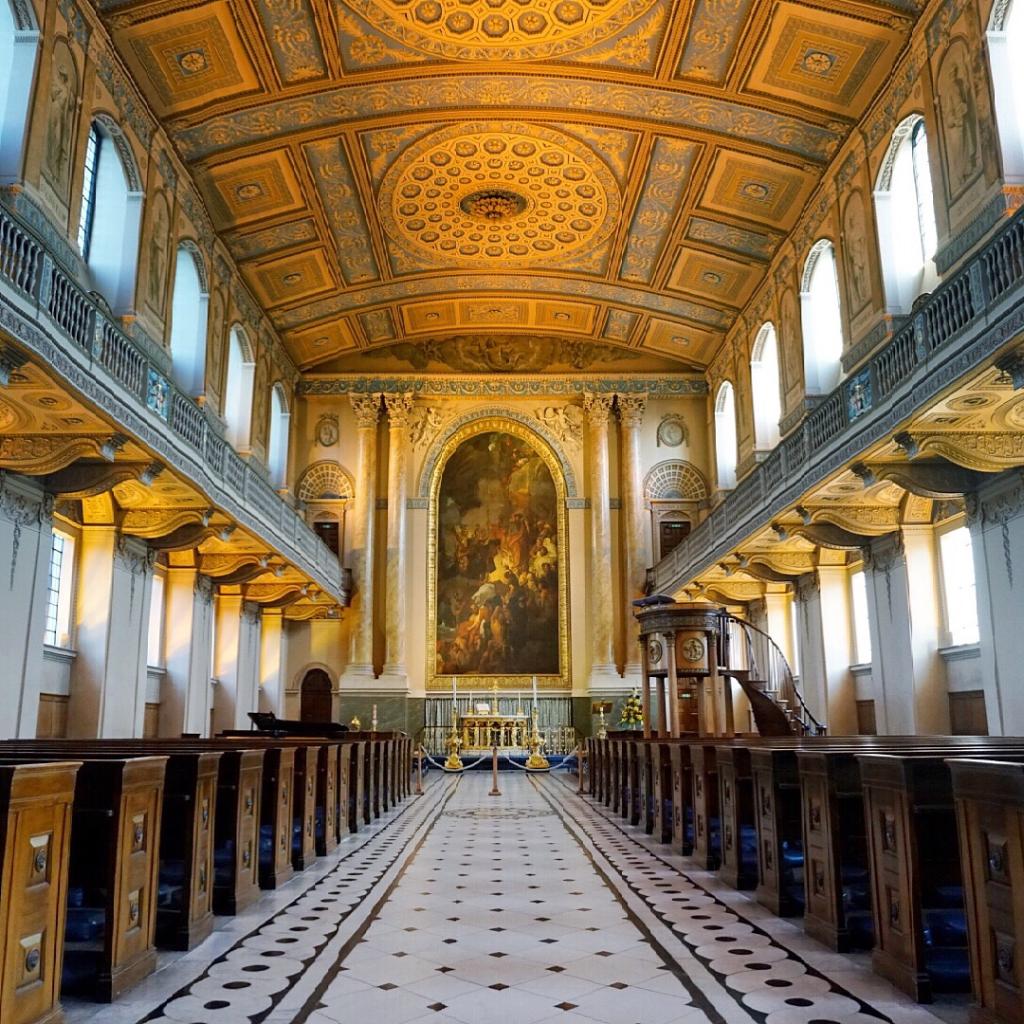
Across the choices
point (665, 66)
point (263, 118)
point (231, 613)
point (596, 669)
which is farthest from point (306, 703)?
point (665, 66)

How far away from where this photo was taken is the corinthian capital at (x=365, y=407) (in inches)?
1077

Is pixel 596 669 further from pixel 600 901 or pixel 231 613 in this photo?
pixel 600 901

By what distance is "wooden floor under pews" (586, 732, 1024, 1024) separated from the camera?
12.8ft

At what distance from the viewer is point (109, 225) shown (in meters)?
14.7

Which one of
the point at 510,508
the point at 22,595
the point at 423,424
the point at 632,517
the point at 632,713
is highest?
the point at 423,424

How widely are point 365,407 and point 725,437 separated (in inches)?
397

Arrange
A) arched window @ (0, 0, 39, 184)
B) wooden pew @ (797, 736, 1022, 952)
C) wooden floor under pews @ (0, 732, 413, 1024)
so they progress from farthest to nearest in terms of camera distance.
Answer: arched window @ (0, 0, 39, 184)
wooden pew @ (797, 736, 1022, 952)
wooden floor under pews @ (0, 732, 413, 1024)

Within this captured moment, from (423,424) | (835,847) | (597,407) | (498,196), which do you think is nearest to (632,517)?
(597,407)

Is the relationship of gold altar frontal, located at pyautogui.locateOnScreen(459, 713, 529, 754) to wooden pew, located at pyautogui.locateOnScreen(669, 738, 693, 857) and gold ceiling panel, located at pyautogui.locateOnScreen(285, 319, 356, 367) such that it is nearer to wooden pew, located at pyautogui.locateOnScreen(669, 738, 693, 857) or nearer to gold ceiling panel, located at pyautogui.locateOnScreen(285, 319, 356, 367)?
gold ceiling panel, located at pyautogui.locateOnScreen(285, 319, 356, 367)

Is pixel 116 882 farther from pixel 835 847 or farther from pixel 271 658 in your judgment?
pixel 271 658

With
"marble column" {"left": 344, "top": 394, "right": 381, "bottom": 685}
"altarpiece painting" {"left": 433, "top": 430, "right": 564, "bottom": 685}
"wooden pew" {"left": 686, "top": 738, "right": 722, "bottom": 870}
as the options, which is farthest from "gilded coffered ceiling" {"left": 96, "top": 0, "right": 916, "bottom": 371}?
"wooden pew" {"left": 686, "top": 738, "right": 722, "bottom": 870}

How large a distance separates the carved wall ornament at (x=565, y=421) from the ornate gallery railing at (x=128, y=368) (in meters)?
9.17

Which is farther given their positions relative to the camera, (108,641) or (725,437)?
(725,437)

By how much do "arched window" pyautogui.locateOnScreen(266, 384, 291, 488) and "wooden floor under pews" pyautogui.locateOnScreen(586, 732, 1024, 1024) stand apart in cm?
1870
